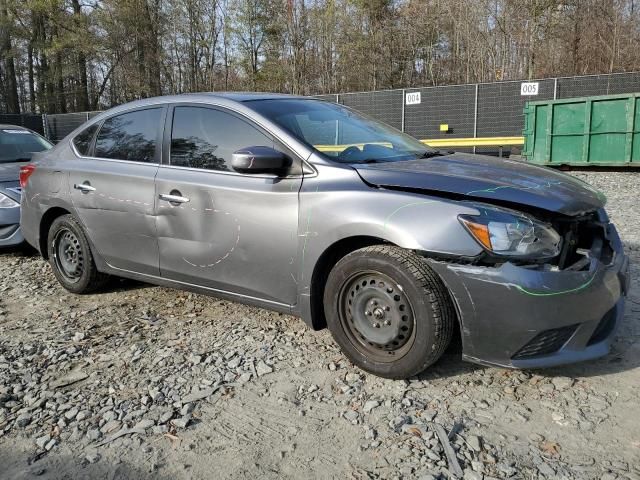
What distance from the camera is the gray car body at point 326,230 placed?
260cm

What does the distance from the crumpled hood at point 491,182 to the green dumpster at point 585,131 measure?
948 centimetres

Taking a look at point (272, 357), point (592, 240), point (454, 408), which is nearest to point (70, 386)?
point (272, 357)

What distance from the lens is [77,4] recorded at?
32562 millimetres

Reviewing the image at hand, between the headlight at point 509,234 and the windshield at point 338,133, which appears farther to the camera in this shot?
the windshield at point 338,133

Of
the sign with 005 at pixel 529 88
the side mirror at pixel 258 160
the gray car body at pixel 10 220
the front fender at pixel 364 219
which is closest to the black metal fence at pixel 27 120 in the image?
the sign with 005 at pixel 529 88

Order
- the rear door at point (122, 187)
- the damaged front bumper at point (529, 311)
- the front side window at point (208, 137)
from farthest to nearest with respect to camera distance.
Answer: the rear door at point (122, 187)
the front side window at point (208, 137)
the damaged front bumper at point (529, 311)

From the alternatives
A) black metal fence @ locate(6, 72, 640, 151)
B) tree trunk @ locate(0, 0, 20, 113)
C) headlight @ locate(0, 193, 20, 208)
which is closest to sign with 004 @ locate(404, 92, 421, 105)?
black metal fence @ locate(6, 72, 640, 151)

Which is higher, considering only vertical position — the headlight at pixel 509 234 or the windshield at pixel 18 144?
the windshield at pixel 18 144

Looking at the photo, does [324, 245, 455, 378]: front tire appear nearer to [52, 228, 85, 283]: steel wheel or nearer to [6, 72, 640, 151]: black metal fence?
[52, 228, 85, 283]: steel wheel

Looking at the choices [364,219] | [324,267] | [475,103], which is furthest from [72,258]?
[475,103]

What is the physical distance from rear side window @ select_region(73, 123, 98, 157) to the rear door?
0.01 meters

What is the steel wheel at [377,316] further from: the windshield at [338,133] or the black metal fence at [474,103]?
the black metal fence at [474,103]

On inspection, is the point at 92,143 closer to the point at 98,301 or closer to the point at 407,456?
the point at 98,301

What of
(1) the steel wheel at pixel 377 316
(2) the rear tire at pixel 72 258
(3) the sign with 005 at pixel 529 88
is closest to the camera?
(1) the steel wheel at pixel 377 316
